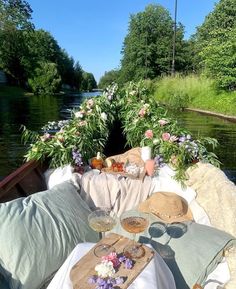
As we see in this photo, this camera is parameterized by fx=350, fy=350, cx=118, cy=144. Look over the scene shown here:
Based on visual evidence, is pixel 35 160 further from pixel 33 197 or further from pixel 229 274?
pixel 229 274

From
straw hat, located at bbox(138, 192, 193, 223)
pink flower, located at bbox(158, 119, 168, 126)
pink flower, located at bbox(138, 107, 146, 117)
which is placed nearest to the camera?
straw hat, located at bbox(138, 192, 193, 223)

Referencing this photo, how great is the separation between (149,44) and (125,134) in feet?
101

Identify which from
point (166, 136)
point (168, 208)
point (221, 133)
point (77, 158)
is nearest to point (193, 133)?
point (221, 133)

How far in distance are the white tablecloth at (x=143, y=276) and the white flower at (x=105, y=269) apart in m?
0.12

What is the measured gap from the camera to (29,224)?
2348 millimetres

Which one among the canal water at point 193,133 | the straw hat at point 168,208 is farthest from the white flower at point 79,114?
the straw hat at point 168,208

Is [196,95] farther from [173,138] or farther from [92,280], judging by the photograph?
[92,280]

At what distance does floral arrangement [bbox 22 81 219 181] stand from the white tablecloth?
1.64m

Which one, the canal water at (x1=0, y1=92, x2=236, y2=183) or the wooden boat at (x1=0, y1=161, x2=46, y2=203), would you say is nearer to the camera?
the wooden boat at (x1=0, y1=161, x2=46, y2=203)

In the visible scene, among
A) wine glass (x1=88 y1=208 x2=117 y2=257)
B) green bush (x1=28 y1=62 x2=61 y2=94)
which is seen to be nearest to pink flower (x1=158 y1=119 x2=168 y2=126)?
wine glass (x1=88 y1=208 x2=117 y2=257)

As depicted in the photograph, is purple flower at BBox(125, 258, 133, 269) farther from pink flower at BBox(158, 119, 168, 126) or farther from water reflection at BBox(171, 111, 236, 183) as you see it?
water reflection at BBox(171, 111, 236, 183)

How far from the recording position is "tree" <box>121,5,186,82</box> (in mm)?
33250

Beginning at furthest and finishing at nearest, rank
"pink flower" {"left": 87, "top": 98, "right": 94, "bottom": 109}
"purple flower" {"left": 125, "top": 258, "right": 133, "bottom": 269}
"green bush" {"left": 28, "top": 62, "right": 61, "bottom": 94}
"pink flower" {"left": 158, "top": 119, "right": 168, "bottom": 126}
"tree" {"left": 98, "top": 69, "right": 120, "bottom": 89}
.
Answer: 1. "green bush" {"left": 28, "top": 62, "right": 61, "bottom": 94}
2. "tree" {"left": 98, "top": 69, "right": 120, "bottom": 89}
3. "pink flower" {"left": 87, "top": 98, "right": 94, "bottom": 109}
4. "pink flower" {"left": 158, "top": 119, "right": 168, "bottom": 126}
5. "purple flower" {"left": 125, "top": 258, "right": 133, "bottom": 269}

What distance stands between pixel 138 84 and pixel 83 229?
338 cm
